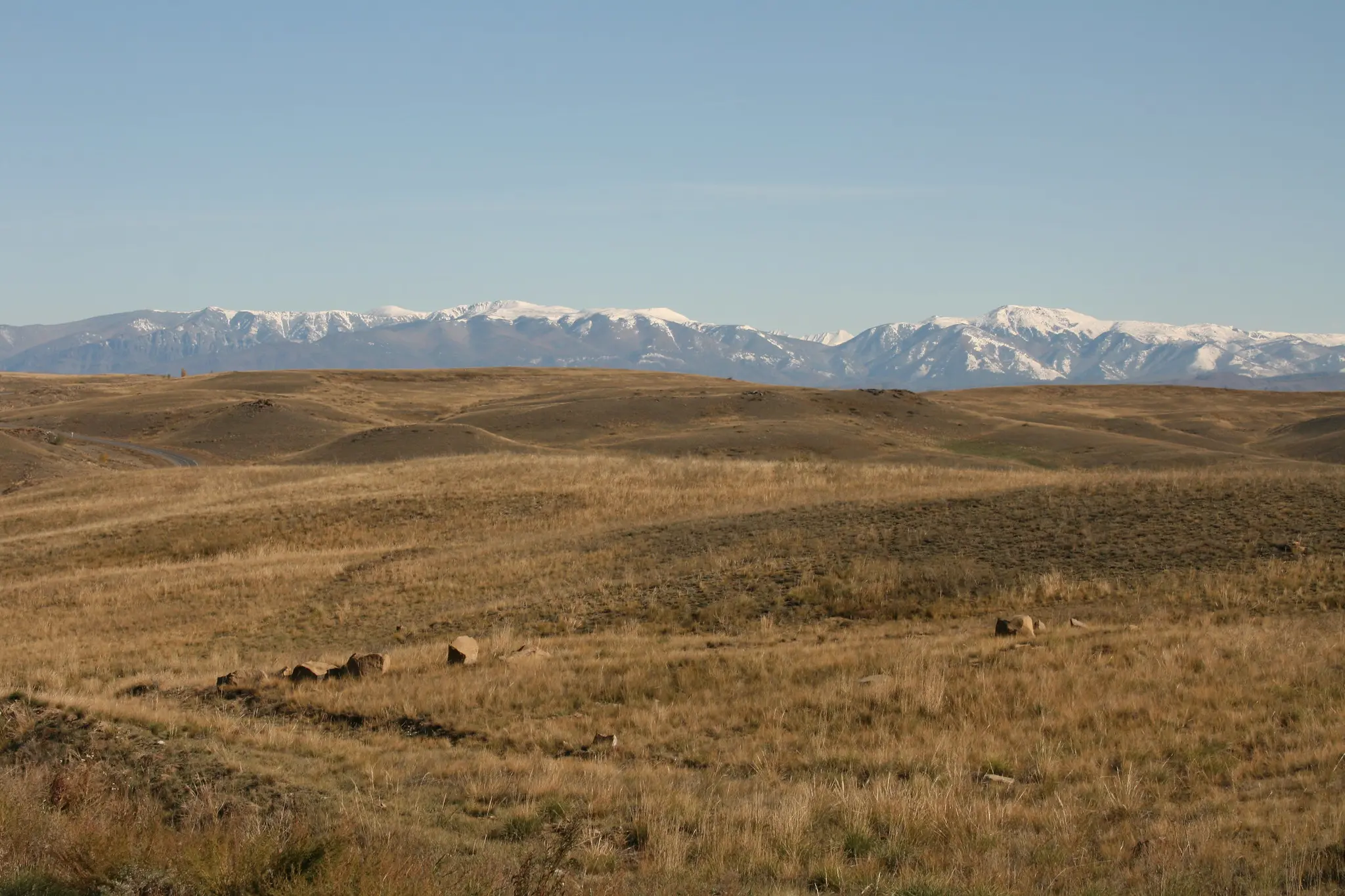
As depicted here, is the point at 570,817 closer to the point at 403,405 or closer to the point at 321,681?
the point at 321,681

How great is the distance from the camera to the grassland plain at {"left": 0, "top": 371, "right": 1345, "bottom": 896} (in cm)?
796

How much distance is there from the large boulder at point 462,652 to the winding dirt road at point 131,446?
6274 centimetres

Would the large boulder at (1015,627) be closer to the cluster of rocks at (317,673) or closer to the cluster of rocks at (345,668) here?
the cluster of rocks at (345,668)

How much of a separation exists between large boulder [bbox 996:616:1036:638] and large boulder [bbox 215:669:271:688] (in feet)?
38.6

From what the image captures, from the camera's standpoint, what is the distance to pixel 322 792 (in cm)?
1045

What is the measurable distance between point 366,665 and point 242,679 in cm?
200

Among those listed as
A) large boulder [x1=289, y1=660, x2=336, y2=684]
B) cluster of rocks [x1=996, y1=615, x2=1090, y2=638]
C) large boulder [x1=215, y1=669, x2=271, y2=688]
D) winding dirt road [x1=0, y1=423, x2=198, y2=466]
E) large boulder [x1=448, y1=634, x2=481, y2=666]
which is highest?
cluster of rocks [x1=996, y1=615, x2=1090, y2=638]

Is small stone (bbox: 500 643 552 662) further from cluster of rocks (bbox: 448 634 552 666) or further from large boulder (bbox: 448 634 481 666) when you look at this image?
large boulder (bbox: 448 634 481 666)

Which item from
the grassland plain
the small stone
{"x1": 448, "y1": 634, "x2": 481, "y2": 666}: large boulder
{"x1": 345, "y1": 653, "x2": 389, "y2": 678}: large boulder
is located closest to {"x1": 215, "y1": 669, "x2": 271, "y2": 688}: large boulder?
the grassland plain

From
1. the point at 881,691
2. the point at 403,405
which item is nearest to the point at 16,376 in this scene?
the point at 403,405

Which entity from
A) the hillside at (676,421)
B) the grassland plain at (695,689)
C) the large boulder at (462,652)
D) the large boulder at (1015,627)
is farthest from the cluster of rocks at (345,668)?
the hillside at (676,421)

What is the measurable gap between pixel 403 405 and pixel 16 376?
66384 mm

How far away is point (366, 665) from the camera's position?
670 inches

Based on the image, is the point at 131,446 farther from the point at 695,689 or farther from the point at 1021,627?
the point at 1021,627
